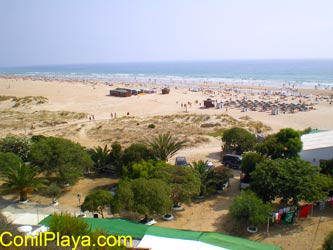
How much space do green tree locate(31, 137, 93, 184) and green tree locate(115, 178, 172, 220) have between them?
460 centimetres

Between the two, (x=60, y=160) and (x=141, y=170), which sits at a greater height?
(x=60, y=160)

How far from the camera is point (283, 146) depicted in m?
17.4

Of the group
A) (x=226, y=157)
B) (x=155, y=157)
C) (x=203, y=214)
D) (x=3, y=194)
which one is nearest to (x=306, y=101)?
(x=226, y=157)

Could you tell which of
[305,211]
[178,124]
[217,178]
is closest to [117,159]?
[217,178]

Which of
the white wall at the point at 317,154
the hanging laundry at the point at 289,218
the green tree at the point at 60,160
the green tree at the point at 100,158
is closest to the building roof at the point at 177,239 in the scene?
the hanging laundry at the point at 289,218

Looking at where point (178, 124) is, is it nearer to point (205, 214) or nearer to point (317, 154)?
point (317, 154)

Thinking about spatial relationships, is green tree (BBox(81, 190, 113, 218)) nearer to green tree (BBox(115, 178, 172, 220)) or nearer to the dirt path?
green tree (BBox(115, 178, 172, 220))

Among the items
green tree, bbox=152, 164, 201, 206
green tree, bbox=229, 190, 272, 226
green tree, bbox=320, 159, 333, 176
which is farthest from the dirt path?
green tree, bbox=320, 159, 333, 176

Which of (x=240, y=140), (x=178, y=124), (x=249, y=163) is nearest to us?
(x=249, y=163)

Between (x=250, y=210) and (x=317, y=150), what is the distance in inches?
290

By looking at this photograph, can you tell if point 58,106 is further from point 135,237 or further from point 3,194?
point 135,237

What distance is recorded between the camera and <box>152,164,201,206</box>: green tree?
43.0 ft

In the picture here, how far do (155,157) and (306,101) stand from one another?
1476 inches

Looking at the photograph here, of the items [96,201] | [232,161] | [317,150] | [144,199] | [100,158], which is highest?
[317,150]
